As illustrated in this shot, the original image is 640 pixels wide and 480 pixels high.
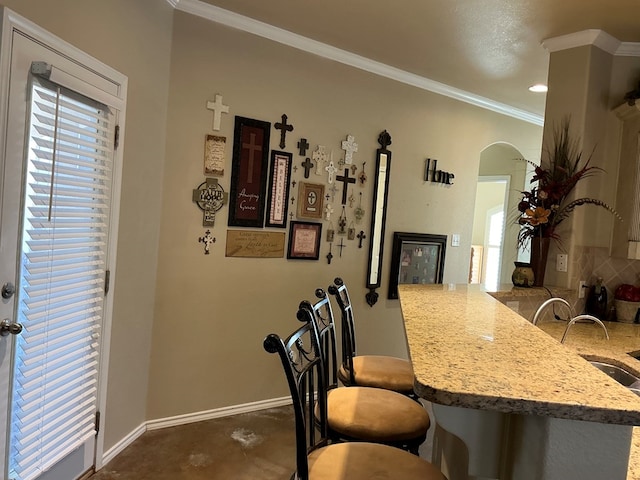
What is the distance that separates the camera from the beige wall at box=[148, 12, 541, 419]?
9.01ft

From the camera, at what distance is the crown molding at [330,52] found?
273 cm

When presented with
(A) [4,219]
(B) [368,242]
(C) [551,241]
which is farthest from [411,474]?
(B) [368,242]

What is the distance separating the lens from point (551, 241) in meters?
2.83

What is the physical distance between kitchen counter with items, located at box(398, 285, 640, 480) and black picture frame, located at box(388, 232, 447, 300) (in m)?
2.43

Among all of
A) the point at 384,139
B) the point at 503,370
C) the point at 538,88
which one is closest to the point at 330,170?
the point at 384,139

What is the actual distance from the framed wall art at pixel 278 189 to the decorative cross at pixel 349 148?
48 cm

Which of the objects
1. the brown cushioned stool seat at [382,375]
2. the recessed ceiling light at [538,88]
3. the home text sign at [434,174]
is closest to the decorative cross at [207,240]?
the brown cushioned stool seat at [382,375]

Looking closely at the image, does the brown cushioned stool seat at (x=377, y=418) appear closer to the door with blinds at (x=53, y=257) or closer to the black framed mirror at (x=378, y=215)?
the door with blinds at (x=53, y=257)

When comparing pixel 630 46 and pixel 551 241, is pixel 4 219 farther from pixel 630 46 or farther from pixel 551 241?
pixel 630 46

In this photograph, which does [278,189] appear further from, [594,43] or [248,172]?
[594,43]

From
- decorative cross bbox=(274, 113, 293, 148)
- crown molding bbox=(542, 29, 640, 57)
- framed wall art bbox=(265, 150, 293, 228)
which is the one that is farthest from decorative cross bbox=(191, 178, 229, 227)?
crown molding bbox=(542, 29, 640, 57)

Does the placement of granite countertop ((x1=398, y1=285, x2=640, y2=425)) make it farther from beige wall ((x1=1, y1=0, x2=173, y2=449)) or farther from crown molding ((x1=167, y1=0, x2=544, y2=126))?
crown molding ((x1=167, y1=0, x2=544, y2=126))

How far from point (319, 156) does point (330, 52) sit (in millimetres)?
744

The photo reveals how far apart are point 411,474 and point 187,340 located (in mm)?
1985
